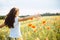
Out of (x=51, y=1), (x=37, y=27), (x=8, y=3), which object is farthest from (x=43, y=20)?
(x=8, y=3)

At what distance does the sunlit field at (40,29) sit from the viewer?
221 cm

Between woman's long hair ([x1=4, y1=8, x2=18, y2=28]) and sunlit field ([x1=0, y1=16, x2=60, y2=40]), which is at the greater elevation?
woman's long hair ([x1=4, y1=8, x2=18, y2=28])

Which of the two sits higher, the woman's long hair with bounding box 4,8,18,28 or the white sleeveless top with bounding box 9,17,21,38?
the woman's long hair with bounding box 4,8,18,28

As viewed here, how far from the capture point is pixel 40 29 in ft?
7.53

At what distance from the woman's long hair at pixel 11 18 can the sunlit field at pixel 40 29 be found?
0.05 metres

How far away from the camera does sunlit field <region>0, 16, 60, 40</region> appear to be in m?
2.21

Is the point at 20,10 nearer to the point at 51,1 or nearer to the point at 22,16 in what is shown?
the point at 22,16

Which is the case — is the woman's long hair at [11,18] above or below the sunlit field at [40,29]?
above

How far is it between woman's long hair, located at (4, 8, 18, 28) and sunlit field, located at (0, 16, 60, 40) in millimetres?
51

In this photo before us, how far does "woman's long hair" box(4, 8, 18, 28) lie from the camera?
84.4 inches

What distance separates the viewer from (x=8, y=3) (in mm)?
2203

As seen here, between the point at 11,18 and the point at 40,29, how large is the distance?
36 centimetres

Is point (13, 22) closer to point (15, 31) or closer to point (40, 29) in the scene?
point (15, 31)

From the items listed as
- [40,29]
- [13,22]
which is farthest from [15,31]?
[40,29]
